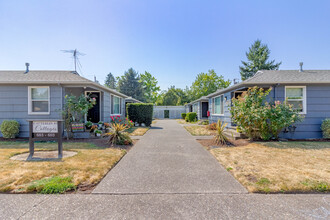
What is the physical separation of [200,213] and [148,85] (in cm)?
4038

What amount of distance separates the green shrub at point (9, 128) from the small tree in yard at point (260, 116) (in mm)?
10513

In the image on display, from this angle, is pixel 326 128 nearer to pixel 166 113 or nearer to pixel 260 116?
pixel 260 116

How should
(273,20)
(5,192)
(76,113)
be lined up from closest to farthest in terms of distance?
(5,192) → (76,113) → (273,20)

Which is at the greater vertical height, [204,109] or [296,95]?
[296,95]

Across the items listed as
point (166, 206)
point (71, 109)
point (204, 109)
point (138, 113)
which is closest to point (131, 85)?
point (204, 109)

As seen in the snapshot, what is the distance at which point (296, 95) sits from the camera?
817cm

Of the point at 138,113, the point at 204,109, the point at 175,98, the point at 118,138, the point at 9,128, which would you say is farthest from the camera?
the point at 175,98

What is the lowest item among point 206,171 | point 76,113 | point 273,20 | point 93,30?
point 206,171

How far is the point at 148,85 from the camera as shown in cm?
4156

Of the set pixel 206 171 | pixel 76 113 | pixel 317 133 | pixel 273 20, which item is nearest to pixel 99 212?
pixel 206 171

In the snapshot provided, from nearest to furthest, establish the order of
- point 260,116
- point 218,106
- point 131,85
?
point 260,116
point 218,106
point 131,85

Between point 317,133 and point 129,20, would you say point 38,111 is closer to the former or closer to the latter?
point 129,20

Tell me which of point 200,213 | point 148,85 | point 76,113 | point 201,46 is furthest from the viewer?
point 148,85

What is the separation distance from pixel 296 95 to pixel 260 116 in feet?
10.2
